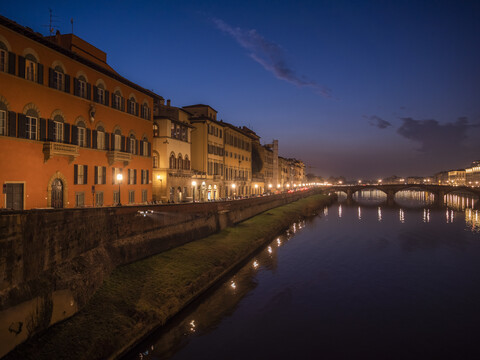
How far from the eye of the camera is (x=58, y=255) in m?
14.1

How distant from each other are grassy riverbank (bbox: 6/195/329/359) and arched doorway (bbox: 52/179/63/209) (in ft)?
30.0

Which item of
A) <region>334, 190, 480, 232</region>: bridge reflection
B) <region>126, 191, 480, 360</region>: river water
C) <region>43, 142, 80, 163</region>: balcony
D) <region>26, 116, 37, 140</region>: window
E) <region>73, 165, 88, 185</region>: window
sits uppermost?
<region>26, 116, 37, 140</region>: window

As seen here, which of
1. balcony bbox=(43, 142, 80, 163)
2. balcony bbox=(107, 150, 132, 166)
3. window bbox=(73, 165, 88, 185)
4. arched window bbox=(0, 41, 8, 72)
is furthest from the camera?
balcony bbox=(107, 150, 132, 166)

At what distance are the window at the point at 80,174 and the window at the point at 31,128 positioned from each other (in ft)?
14.3

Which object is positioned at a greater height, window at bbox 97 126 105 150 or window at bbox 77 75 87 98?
window at bbox 77 75 87 98

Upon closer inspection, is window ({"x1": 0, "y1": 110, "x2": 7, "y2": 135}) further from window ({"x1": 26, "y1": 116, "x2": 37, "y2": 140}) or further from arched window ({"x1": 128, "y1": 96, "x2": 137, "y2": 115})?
arched window ({"x1": 128, "y1": 96, "x2": 137, "y2": 115})

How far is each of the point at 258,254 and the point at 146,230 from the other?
1523 cm

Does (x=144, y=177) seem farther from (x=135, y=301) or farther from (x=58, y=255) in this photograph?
(x=58, y=255)

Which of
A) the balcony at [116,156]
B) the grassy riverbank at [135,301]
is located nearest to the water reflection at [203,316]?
the grassy riverbank at [135,301]

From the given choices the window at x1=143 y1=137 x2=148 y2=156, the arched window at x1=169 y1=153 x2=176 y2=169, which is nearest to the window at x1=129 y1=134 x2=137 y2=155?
the window at x1=143 y1=137 x2=148 y2=156

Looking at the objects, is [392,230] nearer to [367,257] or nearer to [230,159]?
[367,257]

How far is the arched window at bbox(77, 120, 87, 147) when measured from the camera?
27.6m

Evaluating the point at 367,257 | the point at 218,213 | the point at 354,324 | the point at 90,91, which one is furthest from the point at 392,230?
the point at 90,91

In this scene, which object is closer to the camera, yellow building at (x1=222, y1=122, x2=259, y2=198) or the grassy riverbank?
the grassy riverbank
